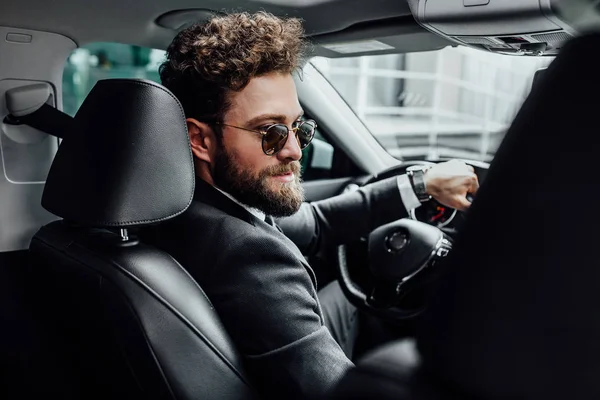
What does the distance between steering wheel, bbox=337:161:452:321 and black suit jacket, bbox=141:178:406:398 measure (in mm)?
793

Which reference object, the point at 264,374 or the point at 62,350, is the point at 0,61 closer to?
the point at 62,350

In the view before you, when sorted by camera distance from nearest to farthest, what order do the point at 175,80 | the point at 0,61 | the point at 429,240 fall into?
the point at 175,80
the point at 0,61
the point at 429,240

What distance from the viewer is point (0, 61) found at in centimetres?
201

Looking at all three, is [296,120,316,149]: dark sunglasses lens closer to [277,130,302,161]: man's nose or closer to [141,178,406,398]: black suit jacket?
[277,130,302,161]: man's nose

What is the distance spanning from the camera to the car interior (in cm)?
62

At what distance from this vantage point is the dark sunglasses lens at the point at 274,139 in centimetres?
166

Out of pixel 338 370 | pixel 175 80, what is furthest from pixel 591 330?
pixel 175 80

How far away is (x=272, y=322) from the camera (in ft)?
4.45

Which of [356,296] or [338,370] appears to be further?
[356,296]

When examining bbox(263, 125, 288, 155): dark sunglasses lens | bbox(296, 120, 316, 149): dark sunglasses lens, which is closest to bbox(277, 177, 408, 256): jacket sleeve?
bbox(296, 120, 316, 149): dark sunglasses lens

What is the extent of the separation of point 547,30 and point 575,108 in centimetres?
111

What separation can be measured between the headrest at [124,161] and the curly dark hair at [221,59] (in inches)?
12.0

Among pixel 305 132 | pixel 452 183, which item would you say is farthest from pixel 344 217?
pixel 305 132

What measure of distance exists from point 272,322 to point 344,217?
3.44 ft
